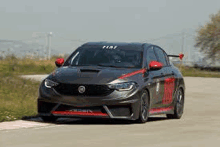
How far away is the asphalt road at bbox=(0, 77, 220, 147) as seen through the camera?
9914 millimetres

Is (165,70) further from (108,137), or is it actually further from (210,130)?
(108,137)

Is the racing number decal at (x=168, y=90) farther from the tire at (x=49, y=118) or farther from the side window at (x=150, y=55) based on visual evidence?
the tire at (x=49, y=118)

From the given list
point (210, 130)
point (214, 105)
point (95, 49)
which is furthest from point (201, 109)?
point (210, 130)

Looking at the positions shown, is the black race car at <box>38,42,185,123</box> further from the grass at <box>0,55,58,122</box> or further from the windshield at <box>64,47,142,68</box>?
the grass at <box>0,55,58,122</box>

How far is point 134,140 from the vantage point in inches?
405

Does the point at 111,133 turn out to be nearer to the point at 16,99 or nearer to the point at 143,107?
the point at 143,107

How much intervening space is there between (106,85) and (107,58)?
1.40 meters

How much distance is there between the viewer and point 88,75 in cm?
1286

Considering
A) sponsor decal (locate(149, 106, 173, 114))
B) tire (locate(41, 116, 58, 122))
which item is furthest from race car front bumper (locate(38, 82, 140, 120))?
sponsor decal (locate(149, 106, 173, 114))

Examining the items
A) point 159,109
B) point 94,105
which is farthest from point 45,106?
point 159,109

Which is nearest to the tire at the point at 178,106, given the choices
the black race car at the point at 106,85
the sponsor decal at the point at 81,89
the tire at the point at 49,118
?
the black race car at the point at 106,85

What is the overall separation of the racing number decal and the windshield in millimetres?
1027

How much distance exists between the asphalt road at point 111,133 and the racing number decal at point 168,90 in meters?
0.49

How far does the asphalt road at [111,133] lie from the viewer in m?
9.91
